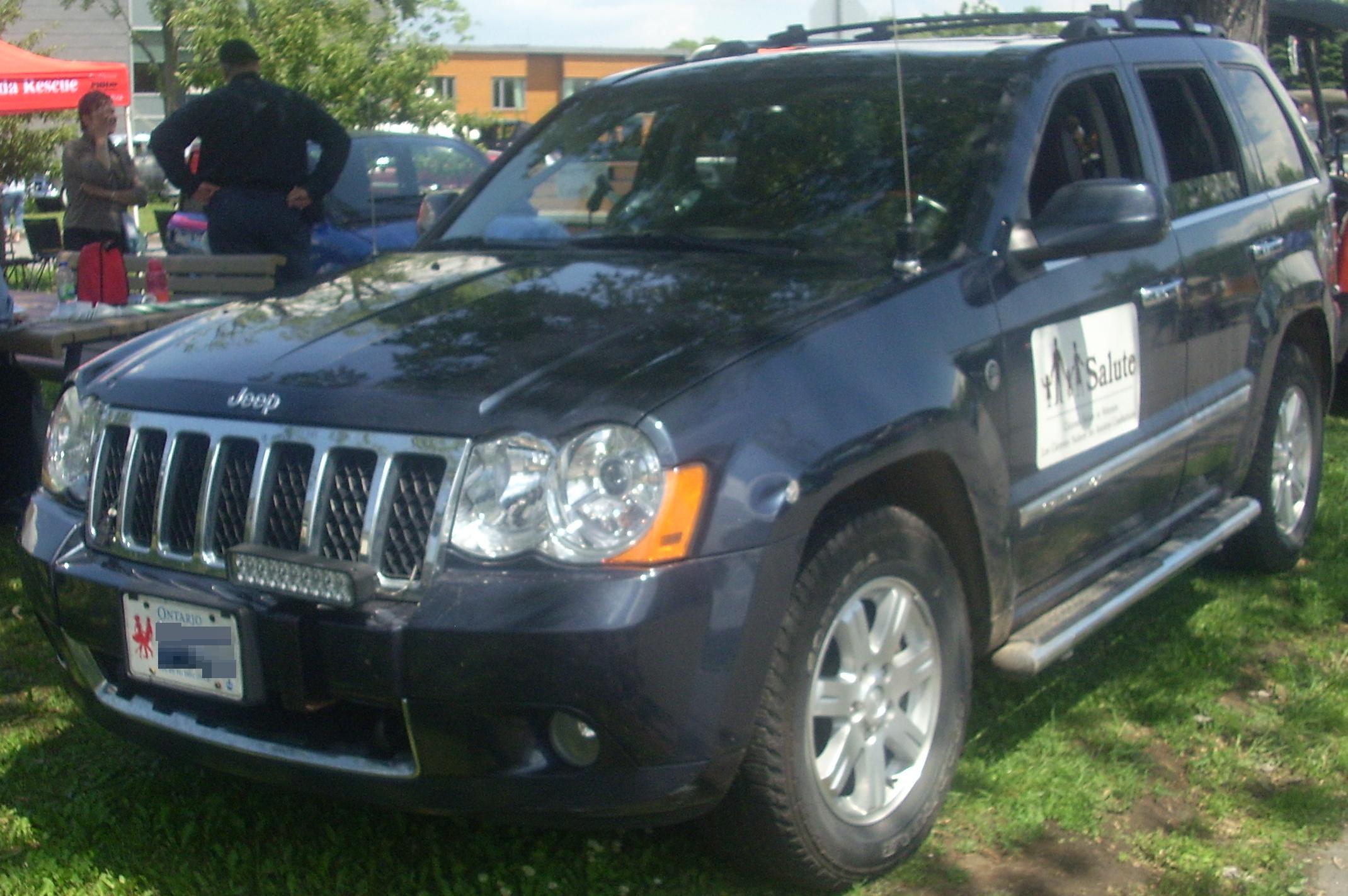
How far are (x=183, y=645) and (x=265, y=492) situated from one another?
1.12 ft

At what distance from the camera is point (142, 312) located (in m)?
5.67

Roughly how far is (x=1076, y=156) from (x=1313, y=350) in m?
1.75

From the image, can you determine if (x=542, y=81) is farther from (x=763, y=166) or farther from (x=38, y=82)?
(x=763, y=166)

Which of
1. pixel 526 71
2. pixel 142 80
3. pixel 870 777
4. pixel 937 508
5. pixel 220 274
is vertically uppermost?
pixel 526 71

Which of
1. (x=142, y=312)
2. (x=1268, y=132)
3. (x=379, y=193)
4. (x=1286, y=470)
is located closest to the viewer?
(x=1268, y=132)

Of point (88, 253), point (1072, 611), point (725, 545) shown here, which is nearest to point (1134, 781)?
point (1072, 611)

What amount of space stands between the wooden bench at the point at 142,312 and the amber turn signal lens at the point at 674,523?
172cm

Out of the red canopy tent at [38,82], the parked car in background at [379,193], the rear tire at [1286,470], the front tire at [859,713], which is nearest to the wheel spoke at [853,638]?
the front tire at [859,713]

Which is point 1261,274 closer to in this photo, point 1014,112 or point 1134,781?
point 1014,112

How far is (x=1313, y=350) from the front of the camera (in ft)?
18.1

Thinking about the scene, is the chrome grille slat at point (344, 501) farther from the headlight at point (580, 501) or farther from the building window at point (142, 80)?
the building window at point (142, 80)

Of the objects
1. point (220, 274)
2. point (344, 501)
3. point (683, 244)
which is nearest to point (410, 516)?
point (344, 501)

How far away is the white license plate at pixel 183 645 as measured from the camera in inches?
113

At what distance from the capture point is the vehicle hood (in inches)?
111
